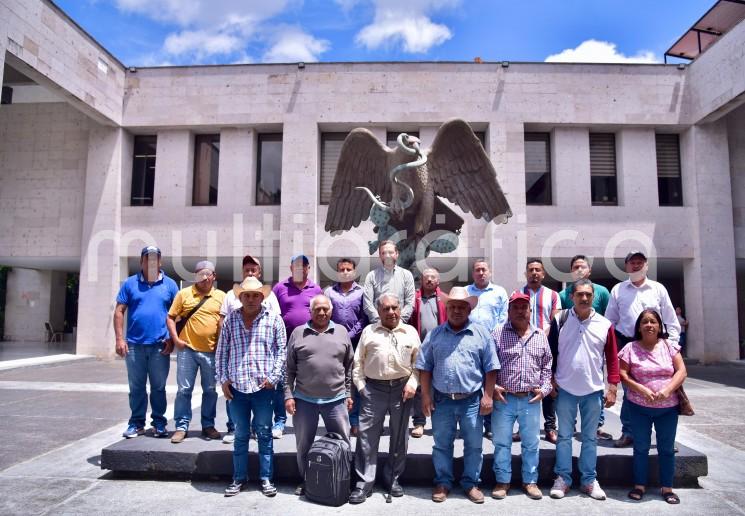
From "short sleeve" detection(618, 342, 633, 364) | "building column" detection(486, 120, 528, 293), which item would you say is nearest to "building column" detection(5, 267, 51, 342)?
"building column" detection(486, 120, 528, 293)

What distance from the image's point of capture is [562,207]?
14.5 meters

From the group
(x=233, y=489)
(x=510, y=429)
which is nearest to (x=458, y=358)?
(x=510, y=429)

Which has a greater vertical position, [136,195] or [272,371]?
[136,195]

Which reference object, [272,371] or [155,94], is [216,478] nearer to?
[272,371]

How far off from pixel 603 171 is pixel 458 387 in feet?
43.9

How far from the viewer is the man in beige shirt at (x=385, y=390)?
12.6 feet

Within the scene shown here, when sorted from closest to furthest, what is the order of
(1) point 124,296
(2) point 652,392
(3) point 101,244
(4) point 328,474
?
1. (4) point 328,474
2. (2) point 652,392
3. (1) point 124,296
4. (3) point 101,244

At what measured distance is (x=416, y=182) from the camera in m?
5.86

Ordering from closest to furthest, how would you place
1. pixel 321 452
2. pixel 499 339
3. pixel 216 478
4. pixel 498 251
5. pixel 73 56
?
pixel 321 452 < pixel 499 339 < pixel 216 478 < pixel 73 56 < pixel 498 251

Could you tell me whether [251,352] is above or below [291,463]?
above

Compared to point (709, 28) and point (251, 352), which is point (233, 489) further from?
point (709, 28)

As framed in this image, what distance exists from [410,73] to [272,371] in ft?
40.9

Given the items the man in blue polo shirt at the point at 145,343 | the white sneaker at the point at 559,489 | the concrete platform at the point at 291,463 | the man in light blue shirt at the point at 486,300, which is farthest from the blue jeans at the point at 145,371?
the white sneaker at the point at 559,489

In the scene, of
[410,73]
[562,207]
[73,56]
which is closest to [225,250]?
[73,56]
